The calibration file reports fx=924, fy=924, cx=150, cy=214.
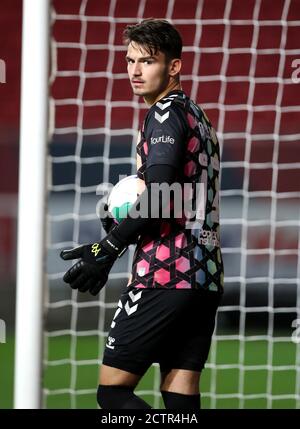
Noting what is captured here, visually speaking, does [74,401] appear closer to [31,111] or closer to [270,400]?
[270,400]

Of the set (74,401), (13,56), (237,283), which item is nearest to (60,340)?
(237,283)

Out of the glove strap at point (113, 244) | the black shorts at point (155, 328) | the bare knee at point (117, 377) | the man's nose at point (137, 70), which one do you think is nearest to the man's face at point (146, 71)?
the man's nose at point (137, 70)

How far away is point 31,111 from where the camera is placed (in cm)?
312

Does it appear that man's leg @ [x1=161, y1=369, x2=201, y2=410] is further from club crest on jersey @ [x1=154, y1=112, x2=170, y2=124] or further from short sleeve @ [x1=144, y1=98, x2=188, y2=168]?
club crest on jersey @ [x1=154, y1=112, x2=170, y2=124]

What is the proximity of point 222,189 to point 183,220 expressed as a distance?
439 centimetres

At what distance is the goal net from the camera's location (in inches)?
178

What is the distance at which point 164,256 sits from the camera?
263 cm

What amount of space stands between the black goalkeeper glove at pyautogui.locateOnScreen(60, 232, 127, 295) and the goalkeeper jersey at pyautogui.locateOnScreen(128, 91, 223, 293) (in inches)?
4.0

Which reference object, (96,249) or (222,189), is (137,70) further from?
(222,189)

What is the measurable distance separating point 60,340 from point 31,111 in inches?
137

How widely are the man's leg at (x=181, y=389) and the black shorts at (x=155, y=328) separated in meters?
0.02

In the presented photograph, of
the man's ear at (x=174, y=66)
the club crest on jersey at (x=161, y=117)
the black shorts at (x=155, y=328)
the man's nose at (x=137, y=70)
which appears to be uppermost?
the man's ear at (x=174, y=66)

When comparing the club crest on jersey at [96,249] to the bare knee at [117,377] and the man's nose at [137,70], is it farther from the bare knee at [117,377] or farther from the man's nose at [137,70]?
the man's nose at [137,70]

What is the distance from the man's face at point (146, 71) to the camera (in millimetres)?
2689
